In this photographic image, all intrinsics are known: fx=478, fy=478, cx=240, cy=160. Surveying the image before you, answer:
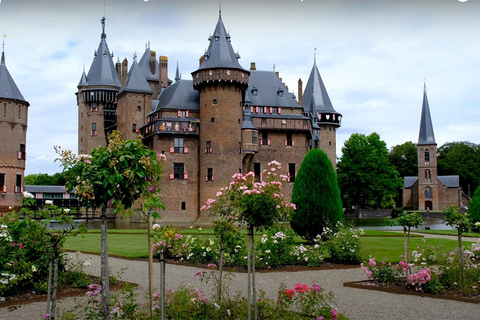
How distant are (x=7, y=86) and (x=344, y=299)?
36998 mm

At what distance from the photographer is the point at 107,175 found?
5754 millimetres

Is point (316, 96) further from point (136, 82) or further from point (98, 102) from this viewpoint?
point (98, 102)

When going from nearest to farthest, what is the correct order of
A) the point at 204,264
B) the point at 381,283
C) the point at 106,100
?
the point at 381,283 < the point at 204,264 < the point at 106,100

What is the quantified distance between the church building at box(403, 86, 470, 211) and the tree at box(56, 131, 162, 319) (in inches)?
2474

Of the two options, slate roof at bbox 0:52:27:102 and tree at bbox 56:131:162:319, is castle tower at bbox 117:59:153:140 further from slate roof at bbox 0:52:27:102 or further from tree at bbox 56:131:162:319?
tree at bbox 56:131:162:319

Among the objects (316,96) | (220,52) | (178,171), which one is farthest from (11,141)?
(316,96)

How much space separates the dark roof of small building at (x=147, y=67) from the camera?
4634 cm

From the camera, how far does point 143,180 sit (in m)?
6.12

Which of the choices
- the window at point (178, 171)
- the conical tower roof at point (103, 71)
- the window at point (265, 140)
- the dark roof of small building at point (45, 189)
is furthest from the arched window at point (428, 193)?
the dark roof of small building at point (45, 189)

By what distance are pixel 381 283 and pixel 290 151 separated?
1308 inches

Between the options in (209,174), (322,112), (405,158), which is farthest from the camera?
(405,158)

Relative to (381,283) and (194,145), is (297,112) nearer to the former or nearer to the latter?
(194,145)

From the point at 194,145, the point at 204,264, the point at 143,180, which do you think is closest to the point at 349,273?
the point at 204,264

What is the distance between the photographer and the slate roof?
38000 millimetres
